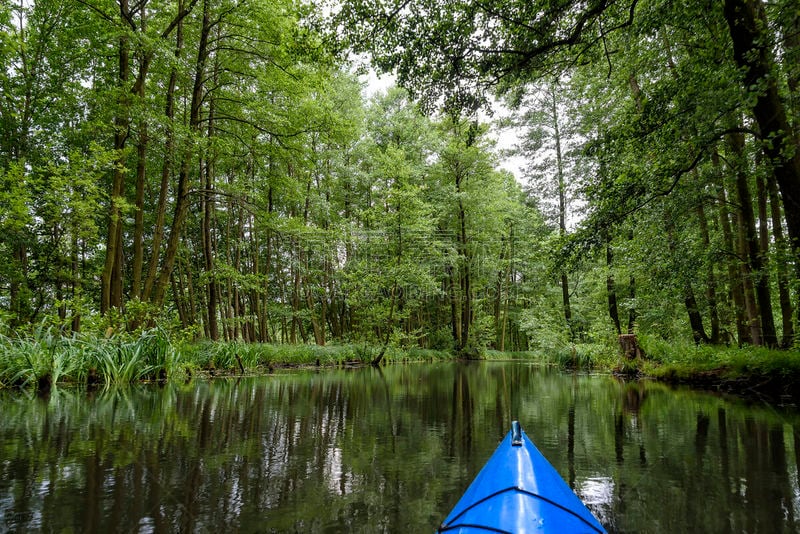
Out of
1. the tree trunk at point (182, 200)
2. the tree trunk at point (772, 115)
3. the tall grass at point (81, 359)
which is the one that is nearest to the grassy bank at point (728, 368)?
the tree trunk at point (772, 115)

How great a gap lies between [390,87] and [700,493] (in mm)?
25335

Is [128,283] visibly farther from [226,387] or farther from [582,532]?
[582,532]

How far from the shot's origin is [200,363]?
9289 mm

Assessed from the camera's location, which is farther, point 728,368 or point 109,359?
point 728,368

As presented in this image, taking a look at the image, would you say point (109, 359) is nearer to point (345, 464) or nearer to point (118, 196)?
point (118, 196)

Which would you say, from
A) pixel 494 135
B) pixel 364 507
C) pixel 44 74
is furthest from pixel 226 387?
pixel 494 135

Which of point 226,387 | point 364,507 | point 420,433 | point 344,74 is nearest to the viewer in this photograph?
point 364,507

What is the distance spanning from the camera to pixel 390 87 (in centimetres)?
2450

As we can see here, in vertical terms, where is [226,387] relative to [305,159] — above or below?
below

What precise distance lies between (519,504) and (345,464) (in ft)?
5.26

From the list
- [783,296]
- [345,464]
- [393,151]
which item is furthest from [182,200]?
[783,296]

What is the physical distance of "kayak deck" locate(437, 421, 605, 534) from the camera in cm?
116

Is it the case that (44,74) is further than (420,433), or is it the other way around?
(44,74)

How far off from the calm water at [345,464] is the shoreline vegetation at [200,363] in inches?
42.4
